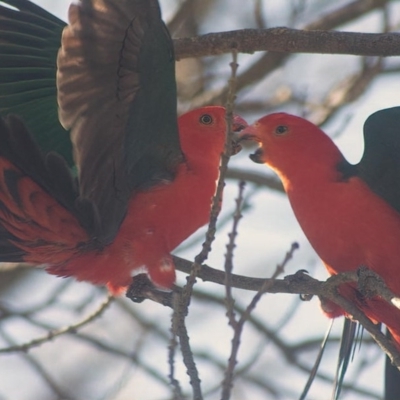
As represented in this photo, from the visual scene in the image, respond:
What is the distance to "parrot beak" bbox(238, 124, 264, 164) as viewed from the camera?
5.36 metres

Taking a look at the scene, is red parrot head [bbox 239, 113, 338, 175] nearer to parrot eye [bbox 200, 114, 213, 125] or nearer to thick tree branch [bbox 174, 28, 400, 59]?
parrot eye [bbox 200, 114, 213, 125]

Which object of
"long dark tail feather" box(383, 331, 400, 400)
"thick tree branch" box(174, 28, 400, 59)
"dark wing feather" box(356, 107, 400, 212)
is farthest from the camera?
"long dark tail feather" box(383, 331, 400, 400)

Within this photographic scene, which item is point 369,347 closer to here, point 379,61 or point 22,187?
point 379,61

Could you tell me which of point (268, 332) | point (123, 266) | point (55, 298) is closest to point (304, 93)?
point (268, 332)

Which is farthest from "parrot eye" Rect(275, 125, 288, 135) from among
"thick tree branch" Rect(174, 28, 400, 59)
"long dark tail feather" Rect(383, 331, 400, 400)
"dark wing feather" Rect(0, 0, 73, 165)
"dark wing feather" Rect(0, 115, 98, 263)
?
"long dark tail feather" Rect(383, 331, 400, 400)

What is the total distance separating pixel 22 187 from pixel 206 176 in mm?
1031

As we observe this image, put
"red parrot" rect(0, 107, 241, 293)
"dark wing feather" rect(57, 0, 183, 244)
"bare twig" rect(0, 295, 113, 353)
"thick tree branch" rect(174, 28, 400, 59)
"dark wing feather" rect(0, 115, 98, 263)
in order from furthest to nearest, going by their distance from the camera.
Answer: "bare twig" rect(0, 295, 113, 353) → "thick tree branch" rect(174, 28, 400, 59) → "red parrot" rect(0, 107, 241, 293) → "dark wing feather" rect(0, 115, 98, 263) → "dark wing feather" rect(57, 0, 183, 244)

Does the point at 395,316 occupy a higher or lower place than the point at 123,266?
higher

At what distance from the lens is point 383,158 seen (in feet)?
16.9

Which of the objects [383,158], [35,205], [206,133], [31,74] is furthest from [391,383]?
[31,74]

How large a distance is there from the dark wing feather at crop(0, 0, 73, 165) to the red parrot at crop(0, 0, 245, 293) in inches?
2.1

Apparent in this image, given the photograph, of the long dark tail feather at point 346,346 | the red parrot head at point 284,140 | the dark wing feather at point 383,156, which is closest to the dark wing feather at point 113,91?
the red parrot head at point 284,140

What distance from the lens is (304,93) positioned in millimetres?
7684

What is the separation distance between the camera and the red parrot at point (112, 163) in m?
4.19
